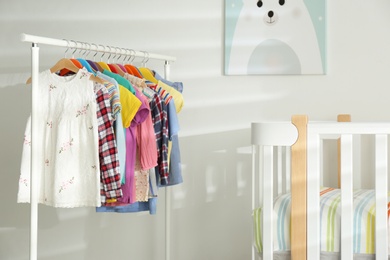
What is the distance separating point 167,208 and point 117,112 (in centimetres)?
82

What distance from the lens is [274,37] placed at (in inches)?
114

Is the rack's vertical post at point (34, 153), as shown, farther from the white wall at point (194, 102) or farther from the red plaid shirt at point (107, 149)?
the white wall at point (194, 102)

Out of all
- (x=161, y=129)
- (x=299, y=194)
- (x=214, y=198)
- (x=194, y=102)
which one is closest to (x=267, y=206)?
(x=299, y=194)

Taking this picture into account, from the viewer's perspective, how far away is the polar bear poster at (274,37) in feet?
9.43

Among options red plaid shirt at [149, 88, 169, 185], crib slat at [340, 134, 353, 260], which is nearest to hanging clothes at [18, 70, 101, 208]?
red plaid shirt at [149, 88, 169, 185]

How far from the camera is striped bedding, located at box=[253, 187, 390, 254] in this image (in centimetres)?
198

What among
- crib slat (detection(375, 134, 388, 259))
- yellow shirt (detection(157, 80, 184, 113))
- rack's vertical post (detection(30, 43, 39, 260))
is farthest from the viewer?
yellow shirt (detection(157, 80, 184, 113))

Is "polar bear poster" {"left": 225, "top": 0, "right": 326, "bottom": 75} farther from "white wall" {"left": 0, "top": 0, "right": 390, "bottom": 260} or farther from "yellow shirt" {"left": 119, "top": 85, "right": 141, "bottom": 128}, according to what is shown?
"yellow shirt" {"left": 119, "top": 85, "right": 141, "bottom": 128}

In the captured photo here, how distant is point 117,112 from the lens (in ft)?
7.20

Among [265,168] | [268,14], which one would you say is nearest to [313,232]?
[265,168]

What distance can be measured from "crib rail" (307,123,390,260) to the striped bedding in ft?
0.13

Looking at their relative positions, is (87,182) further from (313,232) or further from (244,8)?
(244,8)

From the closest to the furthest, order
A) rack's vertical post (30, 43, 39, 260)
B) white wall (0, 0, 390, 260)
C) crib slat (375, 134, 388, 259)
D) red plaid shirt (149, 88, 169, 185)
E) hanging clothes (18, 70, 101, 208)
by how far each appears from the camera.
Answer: crib slat (375, 134, 388, 259)
rack's vertical post (30, 43, 39, 260)
hanging clothes (18, 70, 101, 208)
red plaid shirt (149, 88, 169, 185)
white wall (0, 0, 390, 260)

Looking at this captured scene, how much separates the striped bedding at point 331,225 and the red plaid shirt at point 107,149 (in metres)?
0.51
